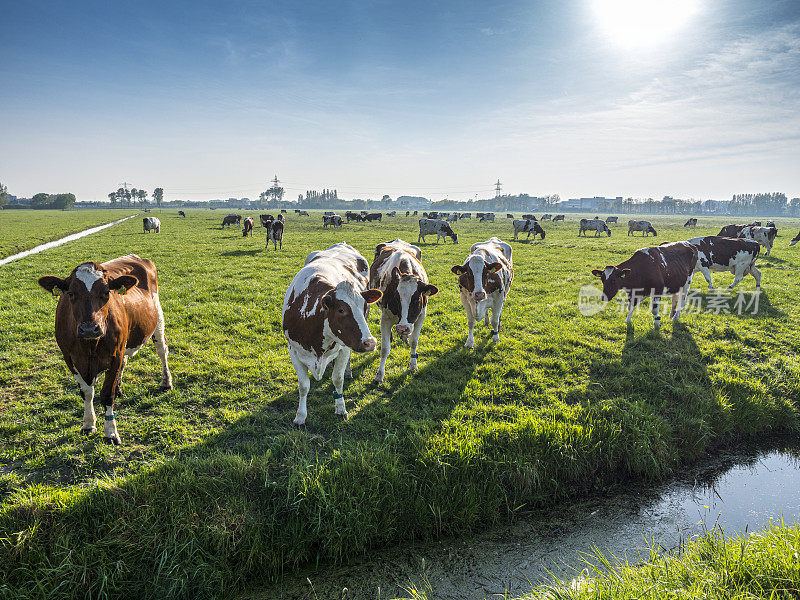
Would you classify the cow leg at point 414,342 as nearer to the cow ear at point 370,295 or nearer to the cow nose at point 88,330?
the cow ear at point 370,295

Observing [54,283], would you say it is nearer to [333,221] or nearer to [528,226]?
[528,226]

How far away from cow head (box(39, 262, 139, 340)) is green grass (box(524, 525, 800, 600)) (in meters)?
4.48

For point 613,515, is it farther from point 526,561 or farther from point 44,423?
point 44,423

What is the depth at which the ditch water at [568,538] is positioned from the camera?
12.8ft

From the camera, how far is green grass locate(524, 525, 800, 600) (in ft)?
9.50

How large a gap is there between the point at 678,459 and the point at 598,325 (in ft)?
16.6

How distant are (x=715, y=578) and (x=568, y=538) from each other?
58.9 inches

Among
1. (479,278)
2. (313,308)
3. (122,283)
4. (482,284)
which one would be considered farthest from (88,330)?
(482,284)

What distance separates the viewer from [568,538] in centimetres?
440

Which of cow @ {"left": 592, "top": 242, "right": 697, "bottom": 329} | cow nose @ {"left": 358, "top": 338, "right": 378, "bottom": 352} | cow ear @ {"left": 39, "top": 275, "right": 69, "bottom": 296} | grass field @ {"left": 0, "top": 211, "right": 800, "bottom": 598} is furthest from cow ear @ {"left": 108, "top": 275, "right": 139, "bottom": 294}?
cow @ {"left": 592, "top": 242, "right": 697, "bottom": 329}

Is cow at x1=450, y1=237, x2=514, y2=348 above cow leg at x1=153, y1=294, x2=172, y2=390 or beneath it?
above

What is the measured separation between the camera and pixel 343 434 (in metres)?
5.49
